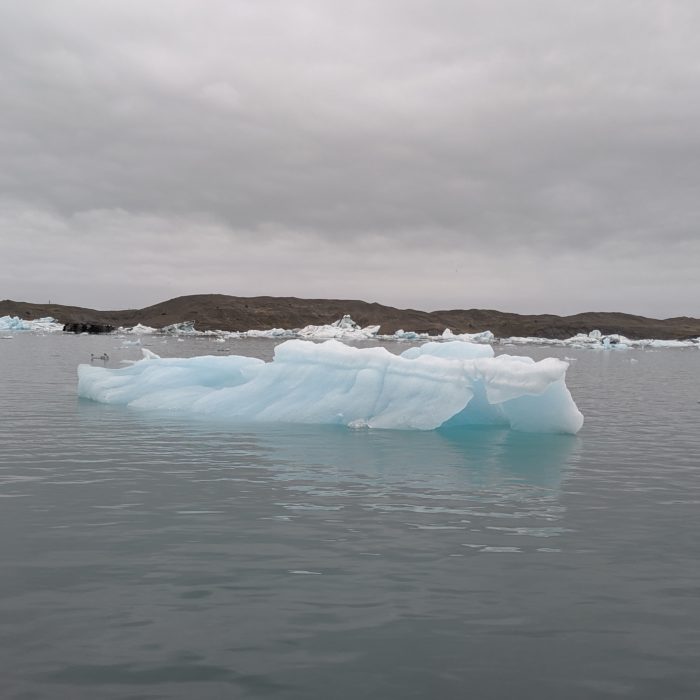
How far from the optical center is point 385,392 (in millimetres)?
19016

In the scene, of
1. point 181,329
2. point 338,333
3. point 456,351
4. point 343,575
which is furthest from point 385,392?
point 181,329

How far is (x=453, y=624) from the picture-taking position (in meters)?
5.95

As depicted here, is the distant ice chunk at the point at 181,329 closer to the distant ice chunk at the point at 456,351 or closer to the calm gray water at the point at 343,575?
the distant ice chunk at the point at 456,351

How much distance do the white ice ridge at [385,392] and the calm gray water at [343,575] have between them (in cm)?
355

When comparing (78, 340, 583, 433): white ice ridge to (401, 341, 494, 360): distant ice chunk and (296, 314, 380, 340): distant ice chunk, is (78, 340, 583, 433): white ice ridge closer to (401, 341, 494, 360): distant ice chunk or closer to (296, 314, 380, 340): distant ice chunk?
(401, 341, 494, 360): distant ice chunk

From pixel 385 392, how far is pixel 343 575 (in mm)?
12067

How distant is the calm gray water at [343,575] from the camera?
5105 millimetres

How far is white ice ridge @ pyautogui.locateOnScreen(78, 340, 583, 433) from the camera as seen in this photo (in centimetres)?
1783

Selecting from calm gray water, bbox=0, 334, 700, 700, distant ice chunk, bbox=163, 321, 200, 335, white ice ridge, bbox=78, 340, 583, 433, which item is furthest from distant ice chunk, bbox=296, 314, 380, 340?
calm gray water, bbox=0, 334, 700, 700

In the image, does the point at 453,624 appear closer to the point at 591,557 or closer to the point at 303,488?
the point at 591,557

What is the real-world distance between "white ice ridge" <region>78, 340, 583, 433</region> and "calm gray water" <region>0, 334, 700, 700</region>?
355 centimetres

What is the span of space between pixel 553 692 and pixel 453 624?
1207 mm

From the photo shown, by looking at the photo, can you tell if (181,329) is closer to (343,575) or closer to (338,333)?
(338,333)

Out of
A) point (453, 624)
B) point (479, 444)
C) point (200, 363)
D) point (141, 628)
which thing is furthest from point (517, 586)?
point (200, 363)
